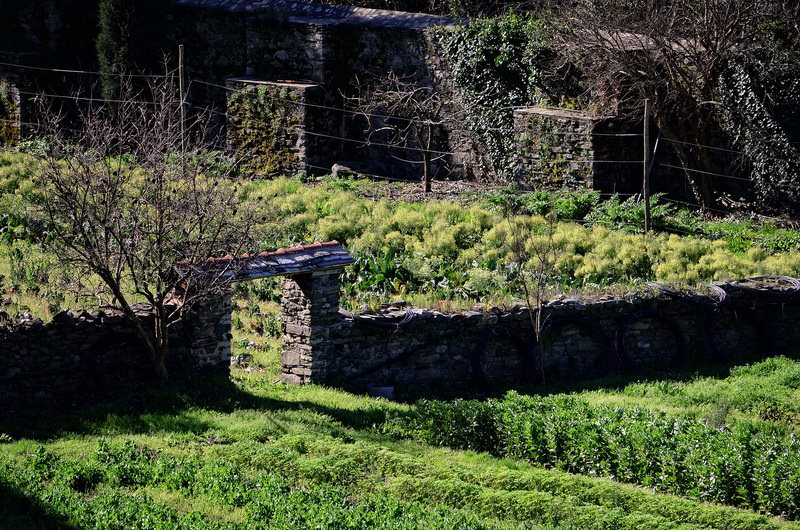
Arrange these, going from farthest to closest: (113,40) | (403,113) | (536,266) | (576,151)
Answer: (113,40)
(403,113)
(576,151)
(536,266)

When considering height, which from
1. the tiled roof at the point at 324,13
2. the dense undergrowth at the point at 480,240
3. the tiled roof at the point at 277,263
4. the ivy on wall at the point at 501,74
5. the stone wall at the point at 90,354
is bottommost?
the stone wall at the point at 90,354

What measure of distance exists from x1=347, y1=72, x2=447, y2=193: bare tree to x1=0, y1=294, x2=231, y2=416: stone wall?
10.6 meters

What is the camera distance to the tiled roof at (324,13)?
84.2ft

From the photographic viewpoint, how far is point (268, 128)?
24.9 m

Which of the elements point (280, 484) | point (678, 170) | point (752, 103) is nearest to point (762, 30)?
point (752, 103)

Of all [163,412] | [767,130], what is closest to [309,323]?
[163,412]

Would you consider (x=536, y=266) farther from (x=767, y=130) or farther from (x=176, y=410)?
(x=176, y=410)

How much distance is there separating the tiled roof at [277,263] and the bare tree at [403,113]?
9639 millimetres

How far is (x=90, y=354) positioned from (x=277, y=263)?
247cm

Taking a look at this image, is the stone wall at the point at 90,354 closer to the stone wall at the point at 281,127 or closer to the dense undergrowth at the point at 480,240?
the dense undergrowth at the point at 480,240

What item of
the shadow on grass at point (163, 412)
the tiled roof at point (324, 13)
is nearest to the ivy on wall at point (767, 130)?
the tiled roof at point (324, 13)

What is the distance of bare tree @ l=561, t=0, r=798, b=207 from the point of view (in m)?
20.6

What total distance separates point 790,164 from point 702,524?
482 inches

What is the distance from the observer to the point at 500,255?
1831 cm
